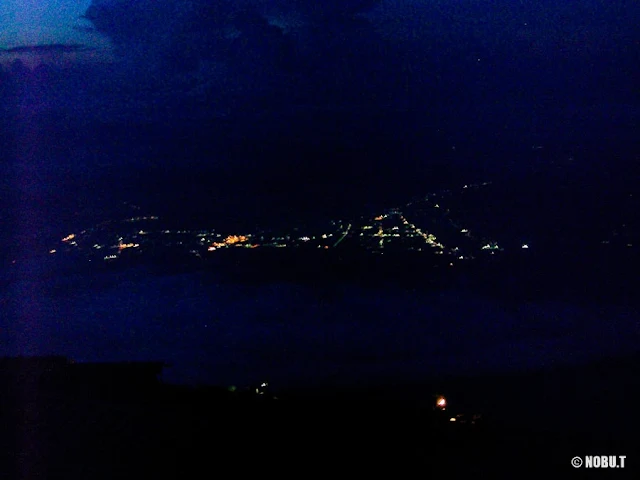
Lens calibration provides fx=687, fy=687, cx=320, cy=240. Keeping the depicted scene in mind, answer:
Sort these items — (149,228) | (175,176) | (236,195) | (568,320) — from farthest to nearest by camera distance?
(175,176) < (236,195) < (149,228) < (568,320)

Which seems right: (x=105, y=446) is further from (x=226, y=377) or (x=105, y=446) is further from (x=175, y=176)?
(x=175, y=176)

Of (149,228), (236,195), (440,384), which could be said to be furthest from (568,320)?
(236,195)

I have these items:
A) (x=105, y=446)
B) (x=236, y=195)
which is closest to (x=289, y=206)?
(x=236, y=195)

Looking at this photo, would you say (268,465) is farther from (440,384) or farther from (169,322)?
(169,322)

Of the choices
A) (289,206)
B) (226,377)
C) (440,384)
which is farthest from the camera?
(289,206)

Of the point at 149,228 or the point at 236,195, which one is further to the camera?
the point at 236,195

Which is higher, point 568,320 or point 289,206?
point 289,206

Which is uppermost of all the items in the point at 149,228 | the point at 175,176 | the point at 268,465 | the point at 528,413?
the point at 175,176
